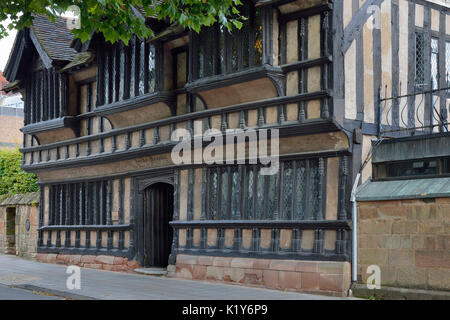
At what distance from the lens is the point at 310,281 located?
14250 millimetres

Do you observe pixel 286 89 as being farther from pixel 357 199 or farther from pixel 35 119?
A: pixel 35 119

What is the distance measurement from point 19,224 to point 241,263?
12.0m

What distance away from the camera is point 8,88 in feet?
77.2

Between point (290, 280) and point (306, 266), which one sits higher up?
point (306, 266)

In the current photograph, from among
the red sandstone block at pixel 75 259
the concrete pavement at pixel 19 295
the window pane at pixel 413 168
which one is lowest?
the concrete pavement at pixel 19 295

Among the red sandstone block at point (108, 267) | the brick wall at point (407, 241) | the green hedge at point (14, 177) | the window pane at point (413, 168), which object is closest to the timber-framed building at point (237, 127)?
the red sandstone block at point (108, 267)

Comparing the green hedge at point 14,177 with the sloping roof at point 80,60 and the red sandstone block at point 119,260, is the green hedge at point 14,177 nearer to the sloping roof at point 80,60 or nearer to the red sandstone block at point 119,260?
the sloping roof at point 80,60

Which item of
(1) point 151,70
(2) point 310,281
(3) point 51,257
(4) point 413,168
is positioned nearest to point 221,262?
(2) point 310,281

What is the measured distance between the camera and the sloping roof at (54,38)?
71.0ft

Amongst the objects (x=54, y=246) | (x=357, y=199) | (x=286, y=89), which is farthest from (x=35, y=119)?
(x=357, y=199)

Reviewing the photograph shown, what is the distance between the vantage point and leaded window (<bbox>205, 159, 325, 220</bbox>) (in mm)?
14578

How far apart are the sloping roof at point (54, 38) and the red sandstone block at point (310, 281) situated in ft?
34.9

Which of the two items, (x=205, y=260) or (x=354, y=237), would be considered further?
(x=205, y=260)

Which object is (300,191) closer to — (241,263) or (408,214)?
(241,263)
